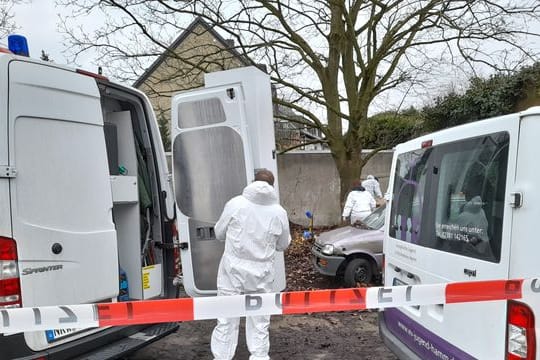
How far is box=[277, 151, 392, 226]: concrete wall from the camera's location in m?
11.9

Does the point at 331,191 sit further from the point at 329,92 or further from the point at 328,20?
the point at 328,20

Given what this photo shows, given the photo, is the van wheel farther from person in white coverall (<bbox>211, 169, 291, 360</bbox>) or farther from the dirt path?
person in white coverall (<bbox>211, 169, 291, 360</bbox>)

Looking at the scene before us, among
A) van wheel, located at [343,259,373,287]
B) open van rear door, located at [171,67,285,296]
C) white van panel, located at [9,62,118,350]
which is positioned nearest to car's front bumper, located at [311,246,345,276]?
van wheel, located at [343,259,373,287]

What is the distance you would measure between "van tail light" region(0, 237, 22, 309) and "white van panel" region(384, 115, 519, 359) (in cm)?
253

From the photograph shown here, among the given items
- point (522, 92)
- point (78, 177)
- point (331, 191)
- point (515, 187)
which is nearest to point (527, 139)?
point (515, 187)

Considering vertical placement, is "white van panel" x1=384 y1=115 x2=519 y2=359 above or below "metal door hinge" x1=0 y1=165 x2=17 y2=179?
below

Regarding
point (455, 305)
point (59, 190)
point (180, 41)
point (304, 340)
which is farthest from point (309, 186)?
point (455, 305)

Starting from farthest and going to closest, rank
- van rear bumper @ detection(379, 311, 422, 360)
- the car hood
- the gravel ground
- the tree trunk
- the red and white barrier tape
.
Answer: the tree trunk < the car hood < the gravel ground < van rear bumper @ detection(379, 311, 422, 360) < the red and white barrier tape

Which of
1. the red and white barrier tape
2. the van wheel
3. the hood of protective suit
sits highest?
the hood of protective suit

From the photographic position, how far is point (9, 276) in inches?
102

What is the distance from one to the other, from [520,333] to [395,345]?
4.35 ft

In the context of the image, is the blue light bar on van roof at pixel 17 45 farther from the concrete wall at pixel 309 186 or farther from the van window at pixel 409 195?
the concrete wall at pixel 309 186

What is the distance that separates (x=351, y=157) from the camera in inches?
358

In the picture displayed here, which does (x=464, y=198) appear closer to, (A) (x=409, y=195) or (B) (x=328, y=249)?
(A) (x=409, y=195)
